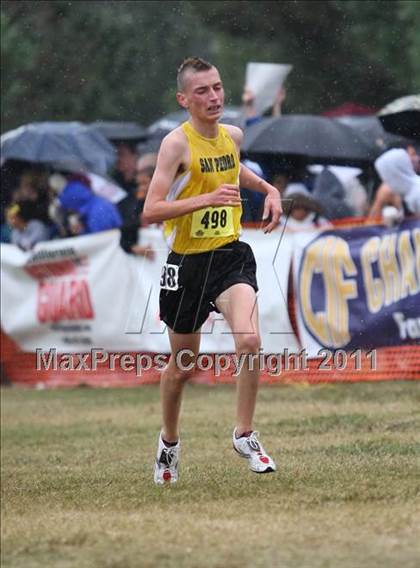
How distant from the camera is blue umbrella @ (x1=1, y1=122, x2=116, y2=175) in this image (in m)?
16.4

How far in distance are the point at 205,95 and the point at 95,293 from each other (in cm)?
759

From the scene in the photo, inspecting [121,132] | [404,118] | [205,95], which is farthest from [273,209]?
[121,132]

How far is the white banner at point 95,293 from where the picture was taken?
530 inches

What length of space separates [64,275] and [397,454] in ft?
24.2

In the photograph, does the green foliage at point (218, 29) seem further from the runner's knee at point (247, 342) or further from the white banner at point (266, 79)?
the runner's knee at point (247, 342)

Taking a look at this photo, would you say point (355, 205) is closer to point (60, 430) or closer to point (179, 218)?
point (60, 430)

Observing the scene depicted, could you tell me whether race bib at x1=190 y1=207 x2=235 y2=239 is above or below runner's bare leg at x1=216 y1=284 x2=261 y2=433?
above

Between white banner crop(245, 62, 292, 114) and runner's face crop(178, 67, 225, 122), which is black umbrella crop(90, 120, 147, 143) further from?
runner's face crop(178, 67, 225, 122)

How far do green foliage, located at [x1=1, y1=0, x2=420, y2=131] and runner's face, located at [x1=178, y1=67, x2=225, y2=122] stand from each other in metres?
6.90

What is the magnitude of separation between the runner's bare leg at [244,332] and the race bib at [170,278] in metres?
0.23

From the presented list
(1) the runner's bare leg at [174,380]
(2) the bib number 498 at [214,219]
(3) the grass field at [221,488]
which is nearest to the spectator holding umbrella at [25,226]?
(3) the grass field at [221,488]

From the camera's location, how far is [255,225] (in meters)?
13.5

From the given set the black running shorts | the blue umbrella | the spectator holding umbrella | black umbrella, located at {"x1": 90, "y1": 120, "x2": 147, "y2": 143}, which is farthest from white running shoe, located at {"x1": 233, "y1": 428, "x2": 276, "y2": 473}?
black umbrella, located at {"x1": 90, "y1": 120, "x2": 147, "y2": 143}

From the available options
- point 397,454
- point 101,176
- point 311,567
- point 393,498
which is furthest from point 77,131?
point 311,567
